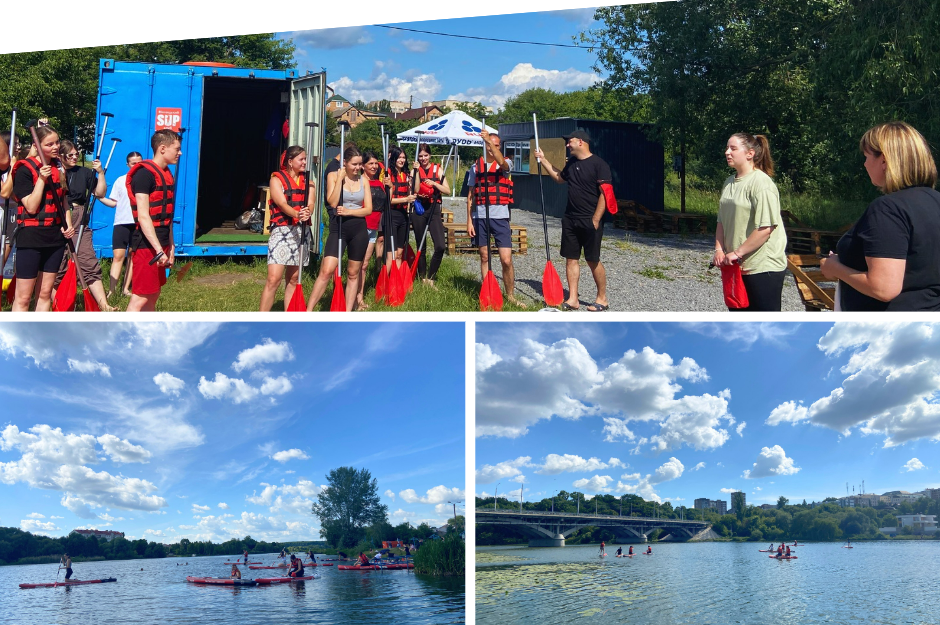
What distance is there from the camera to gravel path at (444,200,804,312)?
10.5 meters

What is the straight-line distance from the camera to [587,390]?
2639 mm

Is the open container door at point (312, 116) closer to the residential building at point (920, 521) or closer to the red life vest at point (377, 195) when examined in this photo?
the red life vest at point (377, 195)

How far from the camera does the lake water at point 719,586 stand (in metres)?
2.49

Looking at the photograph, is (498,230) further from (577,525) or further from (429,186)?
(577,525)

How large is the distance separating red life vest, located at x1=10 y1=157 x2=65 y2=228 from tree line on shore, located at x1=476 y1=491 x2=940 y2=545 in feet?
14.7

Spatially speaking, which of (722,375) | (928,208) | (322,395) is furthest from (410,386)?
(928,208)

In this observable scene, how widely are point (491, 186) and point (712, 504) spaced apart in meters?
5.64

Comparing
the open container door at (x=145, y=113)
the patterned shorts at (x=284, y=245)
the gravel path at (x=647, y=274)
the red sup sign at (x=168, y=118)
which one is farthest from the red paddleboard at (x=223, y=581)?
the red sup sign at (x=168, y=118)

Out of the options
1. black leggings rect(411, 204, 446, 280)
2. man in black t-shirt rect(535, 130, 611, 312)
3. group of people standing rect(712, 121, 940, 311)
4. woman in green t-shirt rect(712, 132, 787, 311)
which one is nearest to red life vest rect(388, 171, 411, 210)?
black leggings rect(411, 204, 446, 280)

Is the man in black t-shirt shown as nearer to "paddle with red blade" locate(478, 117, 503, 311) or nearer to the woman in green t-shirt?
"paddle with red blade" locate(478, 117, 503, 311)

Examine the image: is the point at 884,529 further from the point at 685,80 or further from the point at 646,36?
the point at 646,36

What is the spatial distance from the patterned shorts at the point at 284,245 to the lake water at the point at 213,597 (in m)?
3.85

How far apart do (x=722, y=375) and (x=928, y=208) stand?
4.03 ft

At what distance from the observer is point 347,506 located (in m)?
2.67
